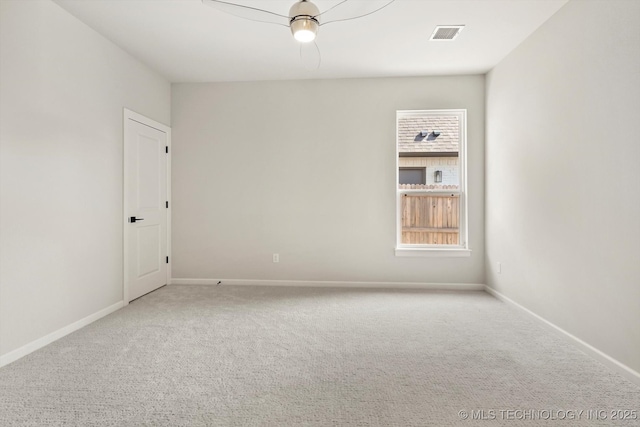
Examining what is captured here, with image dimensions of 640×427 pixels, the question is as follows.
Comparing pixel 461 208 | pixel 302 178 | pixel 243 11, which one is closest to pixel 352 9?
pixel 243 11

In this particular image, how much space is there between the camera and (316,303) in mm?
3652

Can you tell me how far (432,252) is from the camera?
168 inches

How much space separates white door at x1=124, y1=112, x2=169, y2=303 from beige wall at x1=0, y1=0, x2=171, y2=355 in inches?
6.0

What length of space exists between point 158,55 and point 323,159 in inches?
89.5

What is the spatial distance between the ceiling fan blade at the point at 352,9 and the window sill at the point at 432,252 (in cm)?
294

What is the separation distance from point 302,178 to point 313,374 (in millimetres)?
2753

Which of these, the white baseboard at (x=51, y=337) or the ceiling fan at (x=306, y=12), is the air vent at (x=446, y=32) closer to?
the ceiling fan at (x=306, y=12)

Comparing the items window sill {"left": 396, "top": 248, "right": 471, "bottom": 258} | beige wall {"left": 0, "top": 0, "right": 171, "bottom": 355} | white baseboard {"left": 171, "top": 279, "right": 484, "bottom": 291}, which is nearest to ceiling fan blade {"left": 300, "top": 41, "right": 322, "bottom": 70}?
beige wall {"left": 0, "top": 0, "right": 171, "bottom": 355}

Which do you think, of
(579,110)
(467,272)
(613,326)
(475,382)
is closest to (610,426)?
(475,382)

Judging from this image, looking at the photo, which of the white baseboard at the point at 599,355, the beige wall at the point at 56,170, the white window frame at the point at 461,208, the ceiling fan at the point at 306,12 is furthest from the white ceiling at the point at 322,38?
the white baseboard at the point at 599,355

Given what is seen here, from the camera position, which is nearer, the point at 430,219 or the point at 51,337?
the point at 51,337

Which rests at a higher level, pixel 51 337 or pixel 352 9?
pixel 352 9

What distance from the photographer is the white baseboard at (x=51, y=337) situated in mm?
2297

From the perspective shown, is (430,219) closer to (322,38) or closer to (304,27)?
(322,38)
